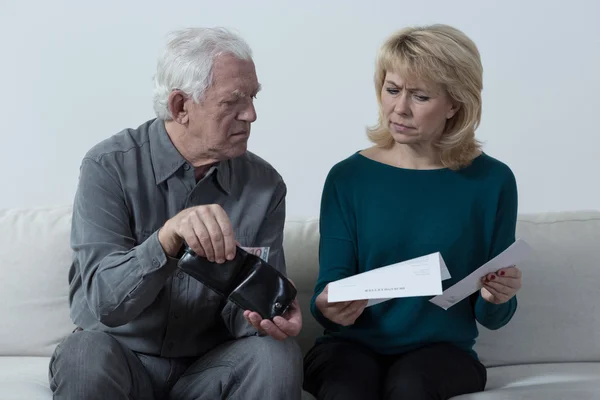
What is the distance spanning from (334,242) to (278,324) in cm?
43

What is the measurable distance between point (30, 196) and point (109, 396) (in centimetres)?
155

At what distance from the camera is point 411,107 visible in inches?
89.5

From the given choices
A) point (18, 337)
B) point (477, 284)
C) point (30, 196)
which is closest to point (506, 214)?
point (477, 284)

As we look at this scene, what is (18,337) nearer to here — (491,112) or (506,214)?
(506,214)

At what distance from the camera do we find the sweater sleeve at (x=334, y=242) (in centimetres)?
229

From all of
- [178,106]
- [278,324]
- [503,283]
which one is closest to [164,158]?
[178,106]

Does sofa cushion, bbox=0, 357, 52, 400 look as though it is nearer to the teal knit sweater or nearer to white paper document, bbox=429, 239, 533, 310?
the teal knit sweater

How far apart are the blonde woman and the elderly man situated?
0.72 ft

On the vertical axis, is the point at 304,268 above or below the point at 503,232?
below

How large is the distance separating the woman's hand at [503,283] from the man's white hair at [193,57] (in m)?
0.78

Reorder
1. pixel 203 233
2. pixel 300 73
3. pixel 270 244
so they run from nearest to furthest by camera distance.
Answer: pixel 203 233, pixel 270 244, pixel 300 73

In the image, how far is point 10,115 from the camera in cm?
316

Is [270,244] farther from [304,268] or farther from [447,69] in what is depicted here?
[447,69]

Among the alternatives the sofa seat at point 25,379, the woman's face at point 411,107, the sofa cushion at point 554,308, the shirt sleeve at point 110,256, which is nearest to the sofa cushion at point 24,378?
the sofa seat at point 25,379
